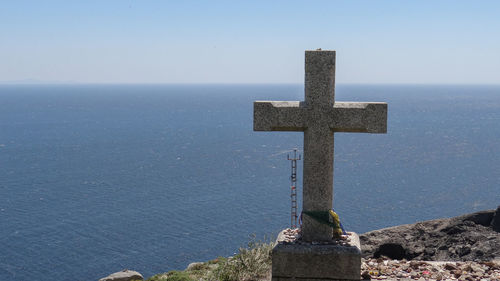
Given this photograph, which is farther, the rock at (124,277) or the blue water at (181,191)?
the blue water at (181,191)

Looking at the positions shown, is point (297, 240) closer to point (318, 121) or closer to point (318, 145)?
point (318, 145)

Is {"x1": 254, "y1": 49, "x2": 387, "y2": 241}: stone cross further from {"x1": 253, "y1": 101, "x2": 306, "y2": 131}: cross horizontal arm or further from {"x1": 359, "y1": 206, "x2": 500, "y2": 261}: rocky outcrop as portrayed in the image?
A: {"x1": 359, "y1": 206, "x2": 500, "y2": 261}: rocky outcrop

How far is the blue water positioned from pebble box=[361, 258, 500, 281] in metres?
32.0

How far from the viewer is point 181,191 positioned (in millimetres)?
64125

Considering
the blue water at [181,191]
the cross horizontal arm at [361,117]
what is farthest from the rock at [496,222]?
the blue water at [181,191]

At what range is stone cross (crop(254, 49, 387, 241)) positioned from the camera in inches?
303

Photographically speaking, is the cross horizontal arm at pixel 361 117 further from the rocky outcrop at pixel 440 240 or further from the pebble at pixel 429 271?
the rocky outcrop at pixel 440 240

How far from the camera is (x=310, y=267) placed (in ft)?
24.3

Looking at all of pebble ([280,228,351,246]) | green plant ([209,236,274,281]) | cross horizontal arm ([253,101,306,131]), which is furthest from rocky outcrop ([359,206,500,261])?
cross horizontal arm ([253,101,306,131])

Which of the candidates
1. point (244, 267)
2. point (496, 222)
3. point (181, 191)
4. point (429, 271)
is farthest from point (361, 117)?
point (181, 191)

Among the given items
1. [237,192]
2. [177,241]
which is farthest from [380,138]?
[177,241]

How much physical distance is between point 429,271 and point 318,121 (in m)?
4.03

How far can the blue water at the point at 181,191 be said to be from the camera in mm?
44938

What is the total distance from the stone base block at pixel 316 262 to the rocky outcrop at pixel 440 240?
10.1 m
